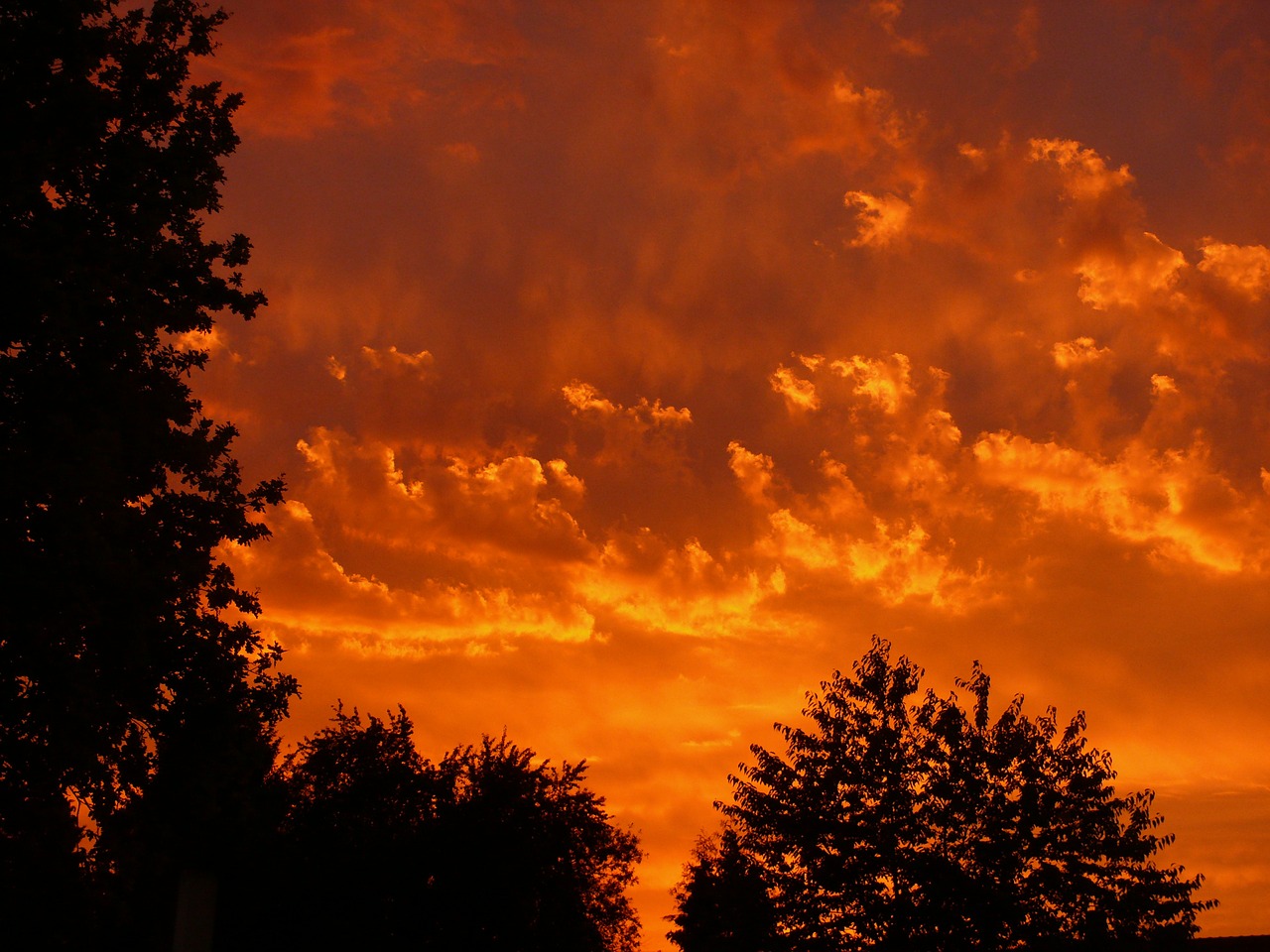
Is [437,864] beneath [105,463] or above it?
beneath

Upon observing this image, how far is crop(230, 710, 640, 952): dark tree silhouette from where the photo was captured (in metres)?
35.0

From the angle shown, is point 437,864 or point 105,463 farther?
point 437,864

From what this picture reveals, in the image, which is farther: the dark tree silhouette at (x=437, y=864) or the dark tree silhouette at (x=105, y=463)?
the dark tree silhouette at (x=437, y=864)

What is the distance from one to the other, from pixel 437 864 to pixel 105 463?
22505 millimetres

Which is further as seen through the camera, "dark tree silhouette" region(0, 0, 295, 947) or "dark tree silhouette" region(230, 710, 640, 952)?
"dark tree silhouette" region(230, 710, 640, 952)

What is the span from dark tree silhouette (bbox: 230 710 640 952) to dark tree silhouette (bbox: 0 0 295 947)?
14578 millimetres

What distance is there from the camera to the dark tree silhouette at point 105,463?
59.3ft

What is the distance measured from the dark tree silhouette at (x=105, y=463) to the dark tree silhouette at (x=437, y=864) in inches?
574

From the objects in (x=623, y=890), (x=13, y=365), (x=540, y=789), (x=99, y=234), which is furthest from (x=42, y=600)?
(x=623, y=890)

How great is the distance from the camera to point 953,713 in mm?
29000

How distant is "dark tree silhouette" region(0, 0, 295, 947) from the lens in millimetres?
18062

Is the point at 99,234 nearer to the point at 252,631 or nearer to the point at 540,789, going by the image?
the point at 252,631

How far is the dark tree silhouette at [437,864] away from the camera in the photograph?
35.0 m

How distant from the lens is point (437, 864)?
36.0 meters
